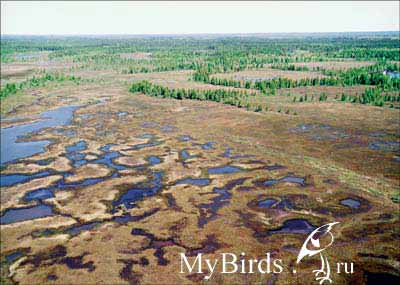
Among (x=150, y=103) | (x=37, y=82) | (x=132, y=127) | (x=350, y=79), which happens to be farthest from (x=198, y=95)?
(x=37, y=82)

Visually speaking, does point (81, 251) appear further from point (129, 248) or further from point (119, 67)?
point (119, 67)

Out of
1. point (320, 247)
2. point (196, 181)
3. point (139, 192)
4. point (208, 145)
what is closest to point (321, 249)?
point (320, 247)

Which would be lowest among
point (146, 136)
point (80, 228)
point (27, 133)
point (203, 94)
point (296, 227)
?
point (296, 227)

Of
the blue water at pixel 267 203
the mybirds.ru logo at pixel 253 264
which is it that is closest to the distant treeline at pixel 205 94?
the blue water at pixel 267 203

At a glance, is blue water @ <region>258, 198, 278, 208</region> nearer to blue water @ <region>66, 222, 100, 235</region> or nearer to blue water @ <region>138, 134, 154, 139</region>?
blue water @ <region>66, 222, 100, 235</region>

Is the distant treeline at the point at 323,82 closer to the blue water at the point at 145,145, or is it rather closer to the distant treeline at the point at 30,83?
the distant treeline at the point at 30,83

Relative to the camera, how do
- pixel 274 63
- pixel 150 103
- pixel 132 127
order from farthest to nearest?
1. pixel 274 63
2. pixel 150 103
3. pixel 132 127

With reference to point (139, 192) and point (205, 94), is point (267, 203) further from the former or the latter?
point (205, 94)
